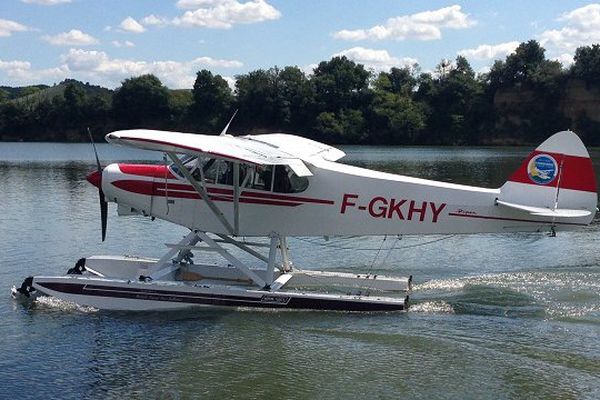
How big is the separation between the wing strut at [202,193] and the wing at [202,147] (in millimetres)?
379

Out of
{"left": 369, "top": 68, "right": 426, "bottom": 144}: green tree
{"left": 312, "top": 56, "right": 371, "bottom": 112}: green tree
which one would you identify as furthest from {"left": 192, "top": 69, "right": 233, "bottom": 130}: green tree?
{"left": 369, "top": 68, "right": 426, "bottom": 144}: green tree

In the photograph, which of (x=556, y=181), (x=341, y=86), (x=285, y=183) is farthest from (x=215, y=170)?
(x=341, y=86)

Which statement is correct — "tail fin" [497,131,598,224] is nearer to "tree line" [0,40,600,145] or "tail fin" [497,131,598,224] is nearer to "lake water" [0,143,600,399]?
"lake water" [0,143,600,399]

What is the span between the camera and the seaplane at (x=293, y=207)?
34.4ft

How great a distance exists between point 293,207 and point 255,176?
70 cm

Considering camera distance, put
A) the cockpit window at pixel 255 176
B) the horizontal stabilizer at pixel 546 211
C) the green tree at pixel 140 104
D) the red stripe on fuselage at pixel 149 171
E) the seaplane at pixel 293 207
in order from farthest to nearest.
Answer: the green tree at pixel 140 104 < the red stripe on fuselage at pixel 149 171 < the cockpit window at pixel 255 176 < the seaplane at pixel 293 207 < the horizontal stabilizer at pixel 546 211

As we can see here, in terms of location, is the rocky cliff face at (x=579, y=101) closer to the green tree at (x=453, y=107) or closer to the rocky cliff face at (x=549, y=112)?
the rocky cliff face at (x=549, y=112)

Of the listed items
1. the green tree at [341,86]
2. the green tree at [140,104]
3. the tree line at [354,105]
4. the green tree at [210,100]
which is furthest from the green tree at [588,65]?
the green tree at [140,104]

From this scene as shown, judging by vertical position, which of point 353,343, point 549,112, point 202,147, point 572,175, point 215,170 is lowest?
point 353,343

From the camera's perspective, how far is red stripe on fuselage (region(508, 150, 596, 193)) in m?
10.5

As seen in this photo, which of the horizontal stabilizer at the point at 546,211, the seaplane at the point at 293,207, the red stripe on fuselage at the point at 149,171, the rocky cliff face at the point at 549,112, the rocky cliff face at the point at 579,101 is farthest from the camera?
the rocky cliff face at the point at 579,101

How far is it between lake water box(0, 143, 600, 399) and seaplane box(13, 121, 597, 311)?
0.26m

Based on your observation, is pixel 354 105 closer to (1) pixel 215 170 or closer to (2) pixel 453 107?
(2) pixel 453 107

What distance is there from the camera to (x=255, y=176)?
1094 centimetres
